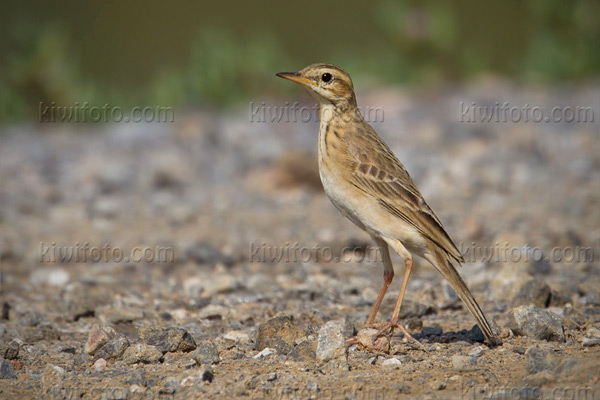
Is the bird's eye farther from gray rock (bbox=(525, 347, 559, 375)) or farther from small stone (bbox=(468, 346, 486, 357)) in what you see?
gray rock (bbox=(525, 347, 559, 375))

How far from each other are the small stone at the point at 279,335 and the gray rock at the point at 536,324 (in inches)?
59.9

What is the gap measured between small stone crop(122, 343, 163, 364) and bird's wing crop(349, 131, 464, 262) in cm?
190

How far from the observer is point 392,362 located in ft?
16.1

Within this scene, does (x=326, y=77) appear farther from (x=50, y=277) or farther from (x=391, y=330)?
(x=50, y=277)

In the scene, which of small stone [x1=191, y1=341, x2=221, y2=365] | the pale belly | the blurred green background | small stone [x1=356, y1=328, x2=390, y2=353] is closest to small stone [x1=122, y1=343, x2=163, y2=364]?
small stone [x1=191, y1=341, x2=221, y2=365]

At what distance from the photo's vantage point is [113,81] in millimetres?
21203

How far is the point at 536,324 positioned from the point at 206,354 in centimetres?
228

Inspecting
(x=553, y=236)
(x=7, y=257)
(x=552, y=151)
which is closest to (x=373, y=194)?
(x=553, y=236)

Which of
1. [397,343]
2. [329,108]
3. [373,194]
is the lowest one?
[397,343]

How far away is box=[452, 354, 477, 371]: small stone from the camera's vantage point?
471cm

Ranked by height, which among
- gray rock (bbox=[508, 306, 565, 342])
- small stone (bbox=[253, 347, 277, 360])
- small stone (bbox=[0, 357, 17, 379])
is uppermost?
gray rock (bbox=[508, 306, 565, 342])

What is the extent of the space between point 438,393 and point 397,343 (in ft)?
3.40

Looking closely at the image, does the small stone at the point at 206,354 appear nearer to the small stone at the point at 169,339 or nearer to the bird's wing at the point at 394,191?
the small stone at the point at 169,339

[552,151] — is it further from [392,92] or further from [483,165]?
[392,92]
